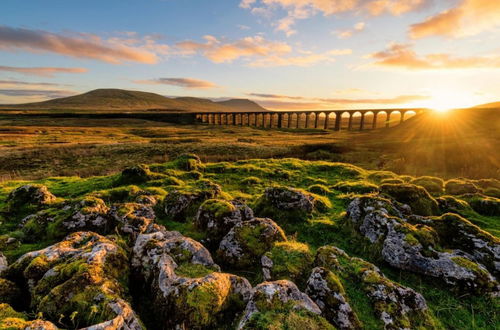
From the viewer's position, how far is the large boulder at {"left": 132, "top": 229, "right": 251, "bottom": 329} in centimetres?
581

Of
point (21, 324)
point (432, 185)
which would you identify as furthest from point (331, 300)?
point (432, 185)

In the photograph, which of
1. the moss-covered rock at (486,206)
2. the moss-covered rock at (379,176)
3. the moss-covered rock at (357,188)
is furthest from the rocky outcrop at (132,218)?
the moss-covered rock at (379,176)

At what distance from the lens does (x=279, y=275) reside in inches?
308

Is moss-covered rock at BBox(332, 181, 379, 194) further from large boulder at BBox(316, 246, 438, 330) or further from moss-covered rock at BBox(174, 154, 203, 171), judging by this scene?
moss-covered rock at BBox(174, 154, 203, 171)

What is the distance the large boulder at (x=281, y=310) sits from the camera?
5160 mm

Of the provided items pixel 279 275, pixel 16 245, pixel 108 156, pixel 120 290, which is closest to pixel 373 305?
pixel 279 275

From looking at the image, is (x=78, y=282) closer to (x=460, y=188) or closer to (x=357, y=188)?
(x=357, y=188)

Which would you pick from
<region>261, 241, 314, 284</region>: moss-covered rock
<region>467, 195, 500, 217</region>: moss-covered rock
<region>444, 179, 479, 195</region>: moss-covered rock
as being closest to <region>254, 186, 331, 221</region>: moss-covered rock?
<region>261, 241, 314, 284</region>: moss-covered rock

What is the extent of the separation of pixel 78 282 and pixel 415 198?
1580 cm

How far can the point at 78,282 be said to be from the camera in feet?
19.7

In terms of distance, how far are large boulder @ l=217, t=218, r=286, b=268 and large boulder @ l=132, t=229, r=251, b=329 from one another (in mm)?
1252

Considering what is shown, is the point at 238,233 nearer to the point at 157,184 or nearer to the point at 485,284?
the point at 485,284

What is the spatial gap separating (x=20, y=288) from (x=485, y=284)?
13.6m

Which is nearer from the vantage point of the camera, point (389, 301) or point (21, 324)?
point (21, 324)
